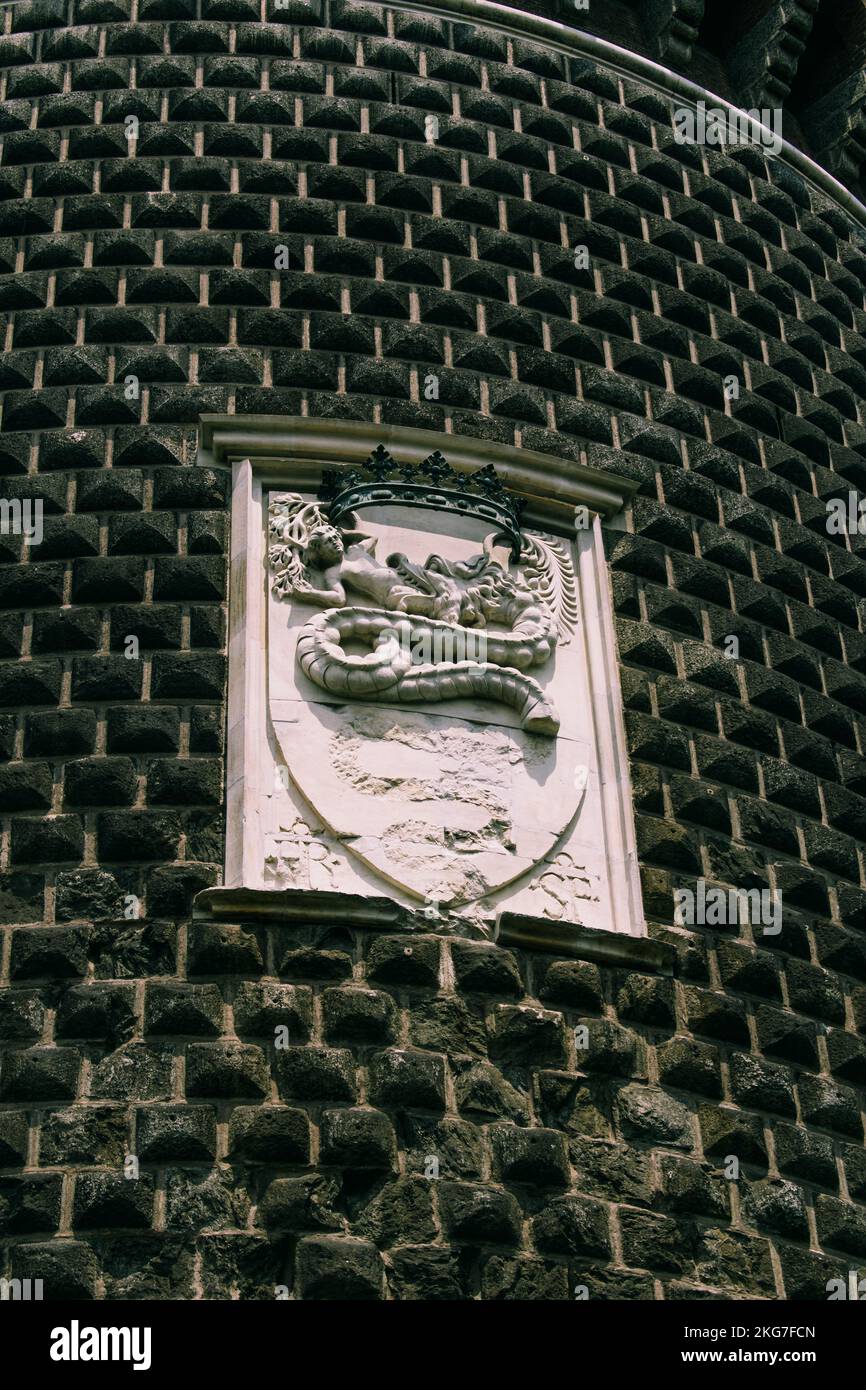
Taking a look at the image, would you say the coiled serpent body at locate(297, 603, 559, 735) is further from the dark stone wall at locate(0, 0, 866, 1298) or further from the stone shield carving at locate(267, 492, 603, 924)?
the dark stone wall at locate(0, 0, 866, 1298)

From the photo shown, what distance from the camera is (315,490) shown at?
1134 centimetres

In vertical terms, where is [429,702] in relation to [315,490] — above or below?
below

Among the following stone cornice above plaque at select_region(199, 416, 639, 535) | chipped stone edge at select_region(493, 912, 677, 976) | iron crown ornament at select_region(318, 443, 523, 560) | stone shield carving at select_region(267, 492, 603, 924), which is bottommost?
chipped stone edge at select_region(493, 912, 677, 976)

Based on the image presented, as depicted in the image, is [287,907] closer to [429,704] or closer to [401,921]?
[401,921]

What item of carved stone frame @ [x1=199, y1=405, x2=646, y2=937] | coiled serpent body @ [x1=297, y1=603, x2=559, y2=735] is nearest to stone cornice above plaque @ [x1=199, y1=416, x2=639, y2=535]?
carved stone frame @ [x1=199, y1=405, x2=646, y2=937]

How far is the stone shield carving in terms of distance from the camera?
34.0ft

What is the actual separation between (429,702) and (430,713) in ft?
0.14

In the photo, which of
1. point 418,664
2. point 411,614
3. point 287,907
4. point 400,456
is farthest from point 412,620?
point 287,907

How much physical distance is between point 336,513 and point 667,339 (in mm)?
Answer: 2375

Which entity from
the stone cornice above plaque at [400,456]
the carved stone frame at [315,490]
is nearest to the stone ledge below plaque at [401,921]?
the carved stone frame at [315,490]

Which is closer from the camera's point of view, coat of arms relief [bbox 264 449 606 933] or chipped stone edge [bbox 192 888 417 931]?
chipped stone edge [bbox 192 888 417 931]

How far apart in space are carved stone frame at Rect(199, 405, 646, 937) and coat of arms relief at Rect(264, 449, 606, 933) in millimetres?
65

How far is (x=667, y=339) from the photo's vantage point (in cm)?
1283
